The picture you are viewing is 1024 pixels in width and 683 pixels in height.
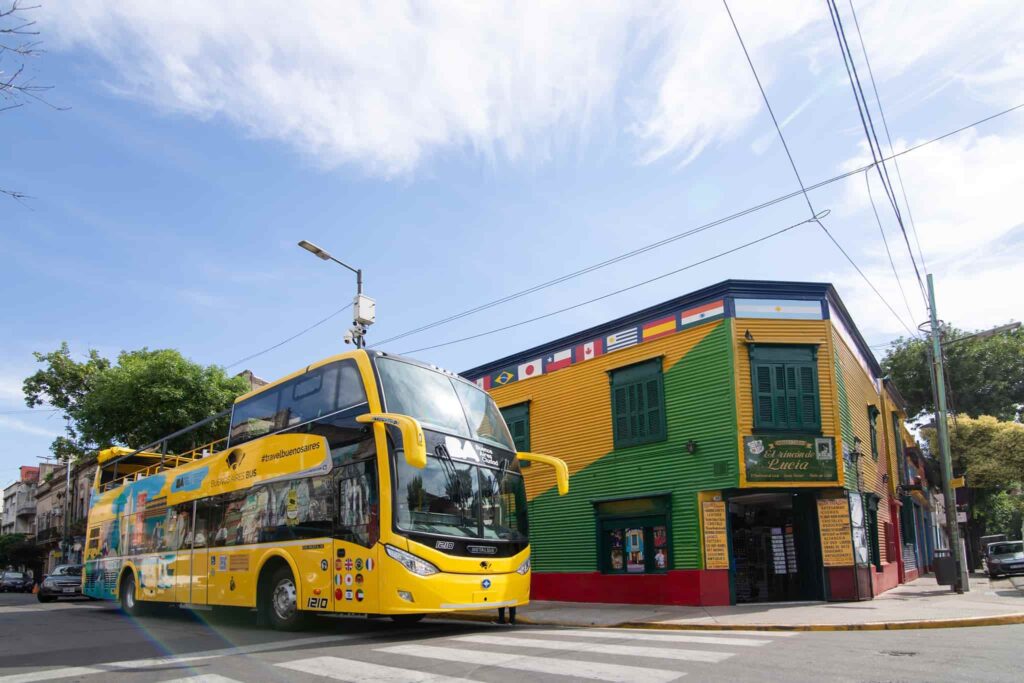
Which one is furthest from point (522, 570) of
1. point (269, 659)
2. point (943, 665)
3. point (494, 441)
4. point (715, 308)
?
point (715, 308)

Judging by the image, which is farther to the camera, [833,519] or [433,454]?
[833,519]

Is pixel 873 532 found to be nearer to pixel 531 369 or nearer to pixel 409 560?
pixel 531 369

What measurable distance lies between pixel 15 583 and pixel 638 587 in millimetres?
46812

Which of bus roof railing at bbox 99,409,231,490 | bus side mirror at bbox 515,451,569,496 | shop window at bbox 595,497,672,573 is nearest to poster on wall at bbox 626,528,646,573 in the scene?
shop window at bbox 595,497,672,573

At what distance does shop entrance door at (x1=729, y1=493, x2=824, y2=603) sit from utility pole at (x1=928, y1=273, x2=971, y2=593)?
508cm

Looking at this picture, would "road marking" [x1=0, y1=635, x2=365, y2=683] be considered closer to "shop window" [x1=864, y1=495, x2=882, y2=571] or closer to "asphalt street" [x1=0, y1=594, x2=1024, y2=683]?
"asphalt street" [x1=0, y1=594, x2=1024, y2=683]

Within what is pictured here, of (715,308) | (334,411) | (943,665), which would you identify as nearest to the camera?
(943,665)

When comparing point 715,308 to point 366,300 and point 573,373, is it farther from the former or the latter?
point 366,300

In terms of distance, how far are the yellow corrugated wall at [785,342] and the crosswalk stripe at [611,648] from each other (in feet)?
25.7

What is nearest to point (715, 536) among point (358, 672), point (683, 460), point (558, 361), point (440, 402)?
point (683, 460)

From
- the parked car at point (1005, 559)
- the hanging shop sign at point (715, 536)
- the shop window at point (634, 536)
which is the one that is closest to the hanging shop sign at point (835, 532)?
the hanging shop sign at point (715, 536)

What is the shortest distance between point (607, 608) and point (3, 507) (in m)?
102

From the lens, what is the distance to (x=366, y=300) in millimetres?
17906

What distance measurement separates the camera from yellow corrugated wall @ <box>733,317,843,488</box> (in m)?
16.0
